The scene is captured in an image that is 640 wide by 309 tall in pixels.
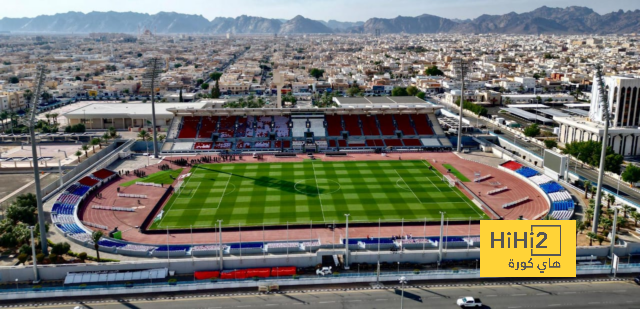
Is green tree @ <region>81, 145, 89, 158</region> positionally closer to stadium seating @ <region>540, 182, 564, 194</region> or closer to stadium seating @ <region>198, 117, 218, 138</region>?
stadium seating @ <region>198, 117, 218, 138</region>

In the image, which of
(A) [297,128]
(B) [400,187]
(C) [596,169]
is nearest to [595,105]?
(C) [596,169]

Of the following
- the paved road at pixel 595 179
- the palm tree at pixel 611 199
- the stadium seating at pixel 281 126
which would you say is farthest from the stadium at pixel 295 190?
the paved road at pixel 595 179

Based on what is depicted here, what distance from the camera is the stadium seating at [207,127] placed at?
6750 centimetres

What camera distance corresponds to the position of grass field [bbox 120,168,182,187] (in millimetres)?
50209

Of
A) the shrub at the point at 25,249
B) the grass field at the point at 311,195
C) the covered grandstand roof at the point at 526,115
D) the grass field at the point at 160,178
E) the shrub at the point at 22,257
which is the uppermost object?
the covered grandstand roof at the point at 526,115

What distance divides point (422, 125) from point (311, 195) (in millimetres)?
30387

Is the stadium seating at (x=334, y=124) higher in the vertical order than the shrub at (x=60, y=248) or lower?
higher

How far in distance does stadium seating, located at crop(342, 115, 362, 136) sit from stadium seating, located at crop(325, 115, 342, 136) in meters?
0.90

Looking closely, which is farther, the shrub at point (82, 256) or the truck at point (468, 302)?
the shrub at point (82, 256)

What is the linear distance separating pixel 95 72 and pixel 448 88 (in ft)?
388

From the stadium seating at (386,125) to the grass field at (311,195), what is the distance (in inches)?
467

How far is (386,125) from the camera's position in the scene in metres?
70.4

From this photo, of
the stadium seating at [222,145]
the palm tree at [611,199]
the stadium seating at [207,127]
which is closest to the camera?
the palm tree at [611,199]

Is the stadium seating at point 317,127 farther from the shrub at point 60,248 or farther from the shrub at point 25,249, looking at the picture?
the shrub at point 25,249
